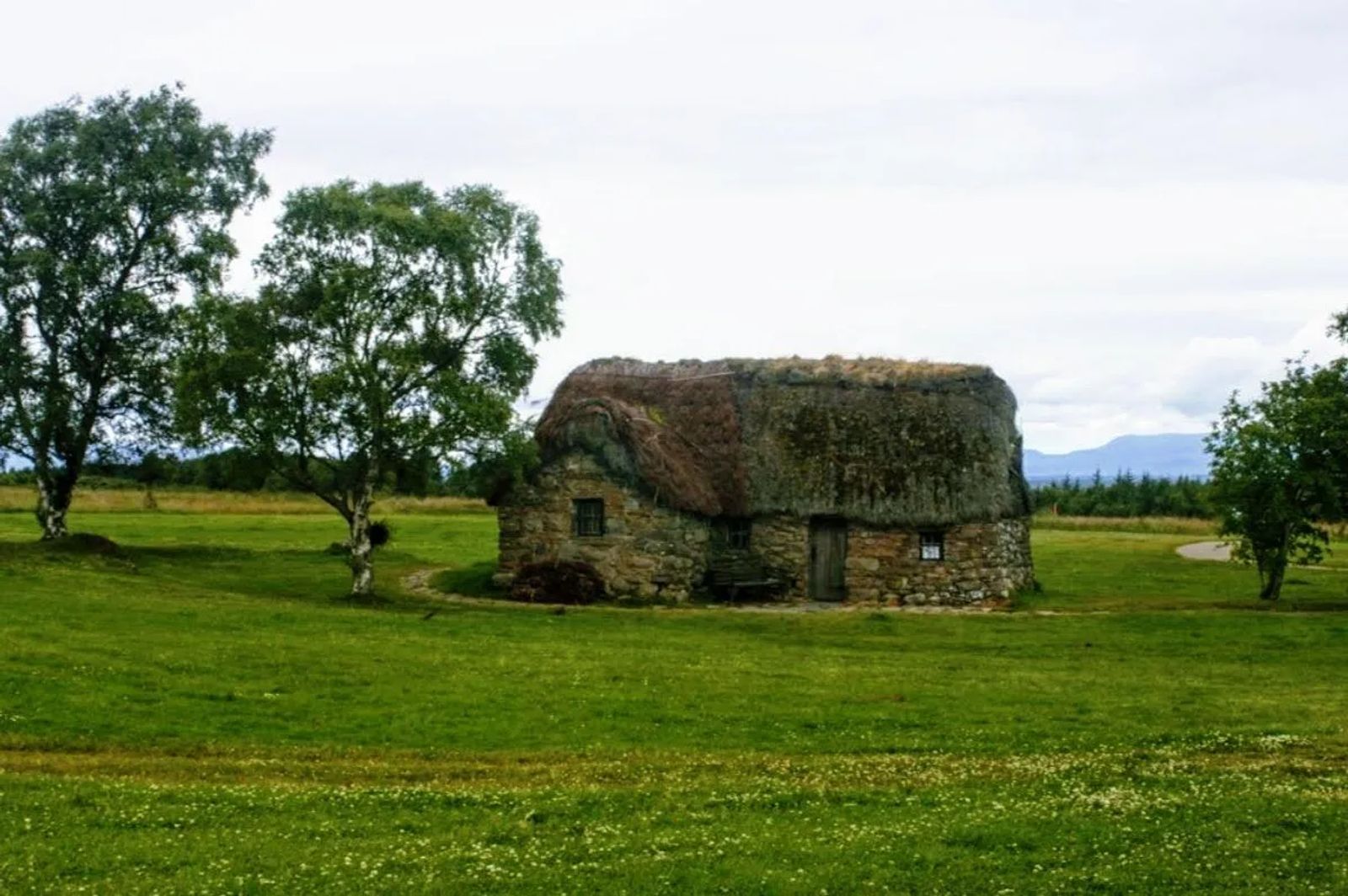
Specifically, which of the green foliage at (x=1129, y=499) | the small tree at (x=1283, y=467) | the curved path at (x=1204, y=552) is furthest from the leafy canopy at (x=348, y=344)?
the green foliage at (x=1129, y=499)

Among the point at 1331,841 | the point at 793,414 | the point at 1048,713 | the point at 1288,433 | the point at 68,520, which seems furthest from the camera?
the point at 68,520

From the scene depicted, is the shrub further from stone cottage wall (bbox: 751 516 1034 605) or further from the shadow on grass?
stone cottage wall (bbox: 751 516 1034 605)

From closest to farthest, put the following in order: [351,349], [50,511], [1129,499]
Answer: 1. [351,349]
2. [50,511]
3. [1129,499]

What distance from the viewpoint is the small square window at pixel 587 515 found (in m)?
45.7

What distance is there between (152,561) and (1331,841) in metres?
42.7

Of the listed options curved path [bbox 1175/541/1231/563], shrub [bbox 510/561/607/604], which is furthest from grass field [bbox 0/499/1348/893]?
curved path [bbox 1175/541/1231/563]

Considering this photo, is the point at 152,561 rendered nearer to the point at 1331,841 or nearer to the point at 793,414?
the point at 793,414

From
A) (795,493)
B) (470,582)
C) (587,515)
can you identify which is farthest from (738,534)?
(470,582)

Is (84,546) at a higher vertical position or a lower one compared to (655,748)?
higher

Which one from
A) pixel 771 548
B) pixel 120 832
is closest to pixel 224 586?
pixel 771 548

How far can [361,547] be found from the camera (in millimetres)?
42906

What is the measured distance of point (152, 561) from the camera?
163ft

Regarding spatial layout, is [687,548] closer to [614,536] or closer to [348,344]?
[614,536]

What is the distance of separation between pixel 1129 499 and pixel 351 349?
75.1m
